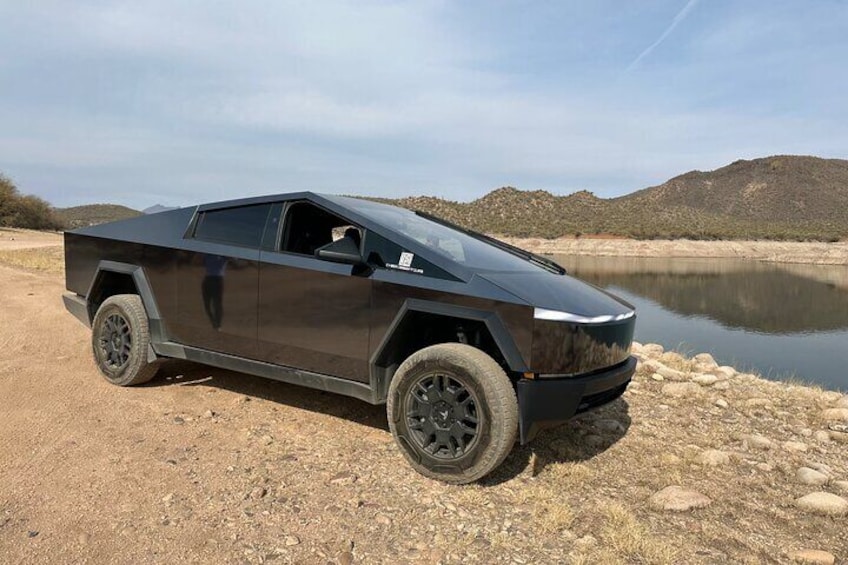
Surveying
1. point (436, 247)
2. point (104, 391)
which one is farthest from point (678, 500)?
point (104, 391)

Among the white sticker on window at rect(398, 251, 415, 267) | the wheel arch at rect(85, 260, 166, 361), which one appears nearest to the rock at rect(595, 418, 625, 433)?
the white sticker on window at rect(398, 251, 415, 267)

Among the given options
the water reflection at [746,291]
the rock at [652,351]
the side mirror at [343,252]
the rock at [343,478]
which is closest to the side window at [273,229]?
the side mirror at [343,252]

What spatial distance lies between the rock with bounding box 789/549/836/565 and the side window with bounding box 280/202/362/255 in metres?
3.01

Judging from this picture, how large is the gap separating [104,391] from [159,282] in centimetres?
97

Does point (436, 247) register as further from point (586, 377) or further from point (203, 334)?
point (203, 334)

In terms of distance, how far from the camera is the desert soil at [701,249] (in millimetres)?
42844

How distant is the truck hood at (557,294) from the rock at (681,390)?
193 cm

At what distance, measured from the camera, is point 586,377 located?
10.9 ft

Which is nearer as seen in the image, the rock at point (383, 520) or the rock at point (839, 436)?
the rock at point (383, 520)

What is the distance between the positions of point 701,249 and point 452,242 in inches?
1762

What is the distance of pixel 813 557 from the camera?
9.16 feet

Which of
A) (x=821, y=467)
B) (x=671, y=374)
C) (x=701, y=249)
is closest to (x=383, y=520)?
(x=821, y=467)

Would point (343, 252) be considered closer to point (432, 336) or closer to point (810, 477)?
point (432, 336)

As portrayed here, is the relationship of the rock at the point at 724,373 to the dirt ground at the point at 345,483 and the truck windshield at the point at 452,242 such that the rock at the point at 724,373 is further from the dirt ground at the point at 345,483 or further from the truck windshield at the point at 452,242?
the truck windshield at the point at 452,242
